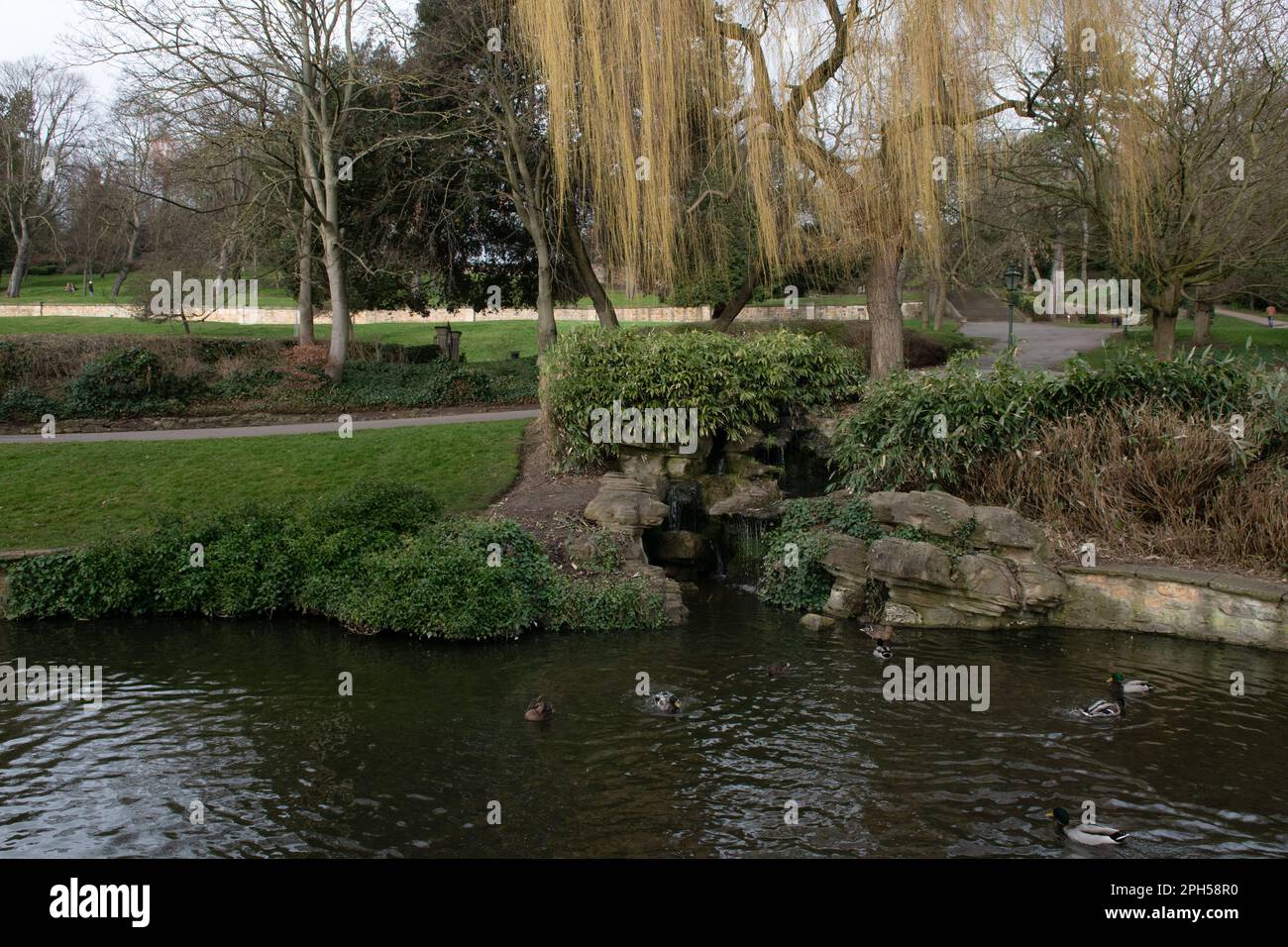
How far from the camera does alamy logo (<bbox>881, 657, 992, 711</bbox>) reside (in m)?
9.68

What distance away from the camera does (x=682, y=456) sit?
15.6 meters

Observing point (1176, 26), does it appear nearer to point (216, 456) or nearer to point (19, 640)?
point (216, 456)

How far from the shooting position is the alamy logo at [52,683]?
985cm

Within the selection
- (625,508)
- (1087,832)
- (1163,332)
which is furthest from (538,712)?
(1163,332)

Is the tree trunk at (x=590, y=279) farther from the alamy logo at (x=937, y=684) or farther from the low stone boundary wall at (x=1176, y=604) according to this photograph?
the alamy logo at (x=937, y=684)

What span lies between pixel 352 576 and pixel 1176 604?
990cm

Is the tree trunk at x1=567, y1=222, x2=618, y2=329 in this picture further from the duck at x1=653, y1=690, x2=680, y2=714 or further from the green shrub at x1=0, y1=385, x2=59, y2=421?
the duck at x1=653, y1=690, x2=680, y2=714

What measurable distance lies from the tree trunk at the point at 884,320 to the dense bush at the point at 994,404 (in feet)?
6.60

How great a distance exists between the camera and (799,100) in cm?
1546

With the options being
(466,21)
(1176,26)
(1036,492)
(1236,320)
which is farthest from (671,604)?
(1236,320)

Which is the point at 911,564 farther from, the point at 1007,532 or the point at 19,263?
the point at 19,263

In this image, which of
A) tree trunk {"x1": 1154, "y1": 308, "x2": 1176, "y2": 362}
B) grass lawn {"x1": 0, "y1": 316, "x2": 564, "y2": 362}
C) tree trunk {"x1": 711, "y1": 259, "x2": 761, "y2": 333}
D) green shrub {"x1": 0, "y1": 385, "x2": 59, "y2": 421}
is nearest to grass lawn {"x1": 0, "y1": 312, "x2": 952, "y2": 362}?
grass lawn {"x1": 0, "y1": 316, "x2": 564, "y2": 362}
